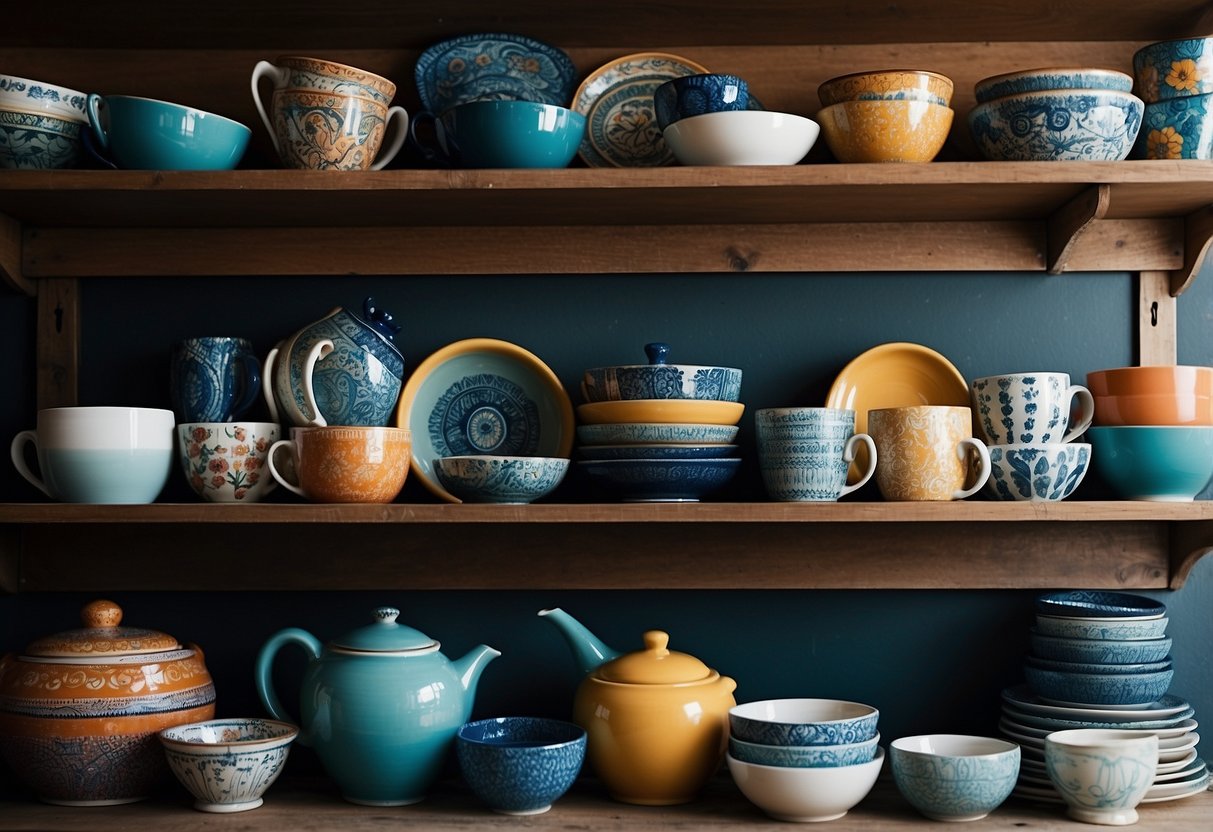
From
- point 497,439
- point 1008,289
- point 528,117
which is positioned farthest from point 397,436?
point 1008,289

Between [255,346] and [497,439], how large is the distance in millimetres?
376

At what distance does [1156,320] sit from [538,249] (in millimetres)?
872

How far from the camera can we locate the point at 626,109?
164cm

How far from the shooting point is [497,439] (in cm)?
166

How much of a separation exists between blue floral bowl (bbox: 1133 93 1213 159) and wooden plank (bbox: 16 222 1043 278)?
0.65 ft

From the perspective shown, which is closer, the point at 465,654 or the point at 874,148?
the point at 874,148

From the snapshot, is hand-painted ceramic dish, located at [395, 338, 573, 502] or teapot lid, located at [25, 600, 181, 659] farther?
hand-painted ceramic dish, located at [395, 338, 573, 502]

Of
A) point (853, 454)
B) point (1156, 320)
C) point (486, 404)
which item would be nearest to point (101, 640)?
point (486, 404)

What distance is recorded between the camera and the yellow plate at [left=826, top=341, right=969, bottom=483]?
5.35ft

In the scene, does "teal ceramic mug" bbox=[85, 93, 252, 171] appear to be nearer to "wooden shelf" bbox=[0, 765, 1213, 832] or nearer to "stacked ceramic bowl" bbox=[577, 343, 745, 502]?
"stacked ceramic bowl" bbox=[577, 343, 745, 502]

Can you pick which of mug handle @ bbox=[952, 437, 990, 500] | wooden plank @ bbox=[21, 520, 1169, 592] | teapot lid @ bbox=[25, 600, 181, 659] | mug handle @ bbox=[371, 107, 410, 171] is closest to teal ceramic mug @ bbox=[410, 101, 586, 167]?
mug handle @ bbox=[371, 107, 410, 171]

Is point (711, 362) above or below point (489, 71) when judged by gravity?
below

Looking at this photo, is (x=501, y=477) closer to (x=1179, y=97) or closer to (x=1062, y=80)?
(x=1062, y=80)

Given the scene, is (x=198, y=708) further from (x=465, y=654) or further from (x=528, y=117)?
(x=528, y=117)
